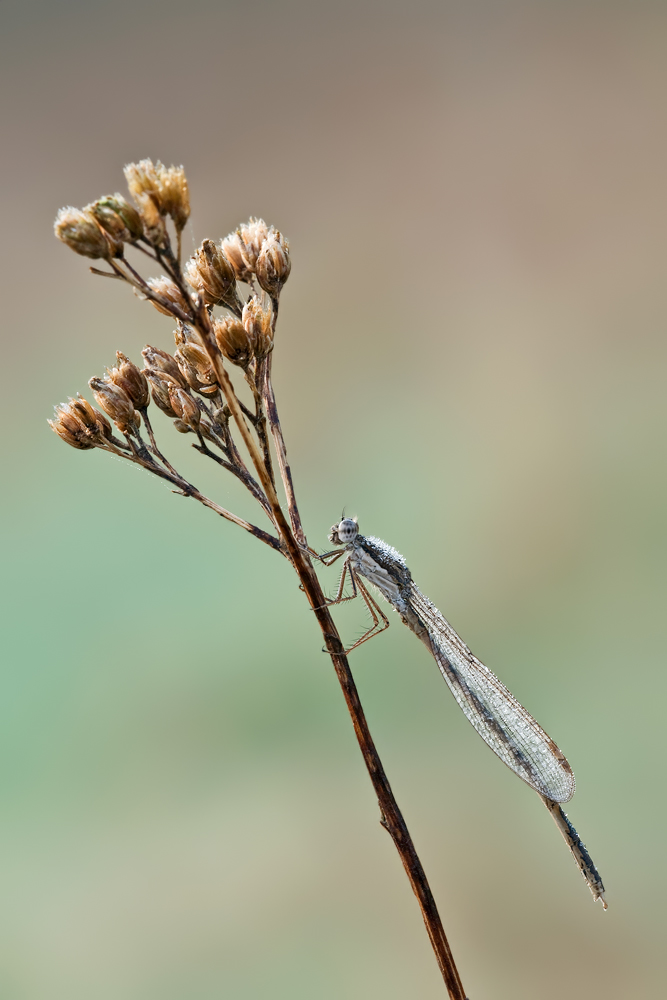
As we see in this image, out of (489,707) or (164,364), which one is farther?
(489,707)

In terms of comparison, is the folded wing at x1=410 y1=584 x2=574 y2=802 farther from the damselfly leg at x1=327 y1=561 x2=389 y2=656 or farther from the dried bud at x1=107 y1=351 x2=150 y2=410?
the dried bud at x1=107 y1=351 x2=150 y2=410

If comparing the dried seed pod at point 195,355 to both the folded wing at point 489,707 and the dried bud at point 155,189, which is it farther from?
the folded wing at point 489,707

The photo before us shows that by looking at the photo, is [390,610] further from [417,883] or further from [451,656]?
[417,883]

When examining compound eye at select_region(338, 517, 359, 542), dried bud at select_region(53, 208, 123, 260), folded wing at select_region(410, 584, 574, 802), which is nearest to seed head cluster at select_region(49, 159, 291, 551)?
dried bud at select_region(53, 208, 123, 260)

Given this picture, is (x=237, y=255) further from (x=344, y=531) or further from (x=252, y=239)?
(x=344, y=531)

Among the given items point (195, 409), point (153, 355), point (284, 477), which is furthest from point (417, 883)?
point (153, 355)

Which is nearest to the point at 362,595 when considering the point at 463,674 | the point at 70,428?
the point at 463,674
